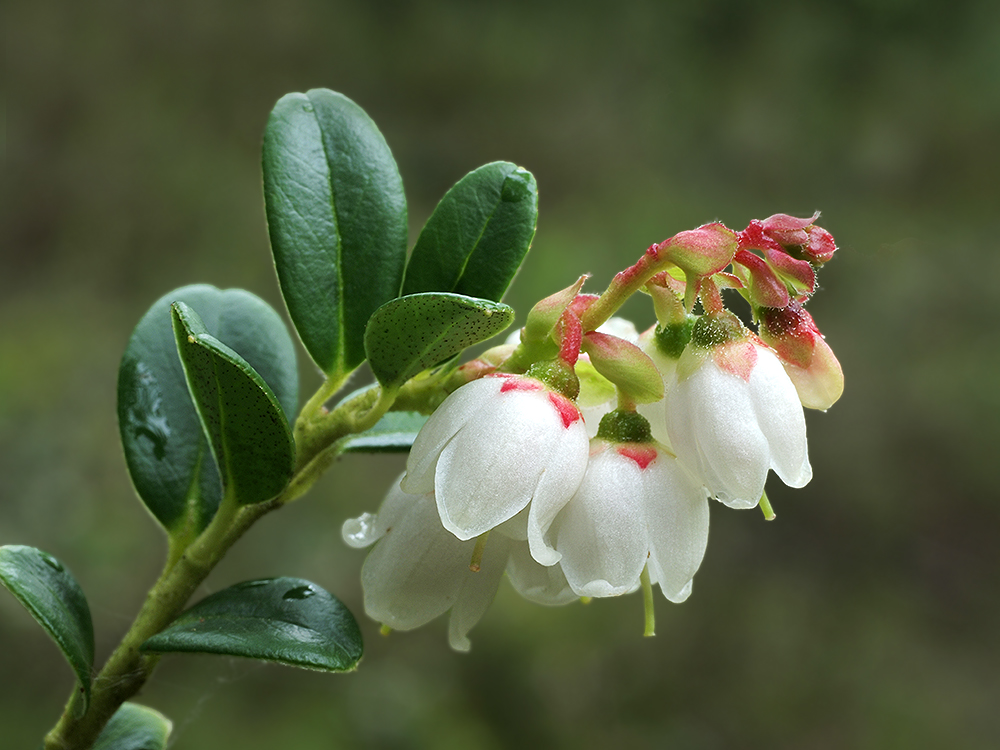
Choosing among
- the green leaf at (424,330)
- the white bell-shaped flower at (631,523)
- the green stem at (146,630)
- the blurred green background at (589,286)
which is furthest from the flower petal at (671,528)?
the blurred green background at (589,286)

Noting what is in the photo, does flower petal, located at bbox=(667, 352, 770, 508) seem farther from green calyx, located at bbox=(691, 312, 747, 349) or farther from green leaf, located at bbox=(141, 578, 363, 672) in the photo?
green leaf, located at bbox=(141, 578, 363, 672)

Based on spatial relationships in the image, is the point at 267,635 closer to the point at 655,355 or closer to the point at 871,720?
the point at 655,355

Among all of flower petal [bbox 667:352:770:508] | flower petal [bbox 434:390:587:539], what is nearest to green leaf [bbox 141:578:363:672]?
flower petal [bbox 434:390:587:539]

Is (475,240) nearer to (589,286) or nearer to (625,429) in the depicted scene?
(625,429)

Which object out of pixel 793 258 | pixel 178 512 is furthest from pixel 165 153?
pixel 793 258

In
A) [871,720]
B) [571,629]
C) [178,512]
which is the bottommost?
[871,720]
